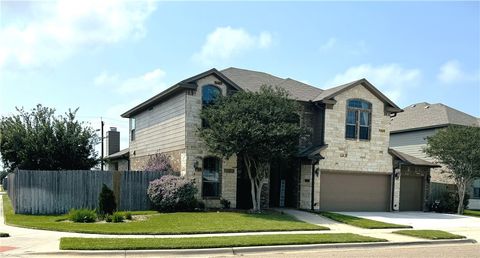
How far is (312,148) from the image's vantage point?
25766 mm

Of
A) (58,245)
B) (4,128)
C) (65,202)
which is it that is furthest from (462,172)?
(4,128)

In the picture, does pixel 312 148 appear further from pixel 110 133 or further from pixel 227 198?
pixel 110 133

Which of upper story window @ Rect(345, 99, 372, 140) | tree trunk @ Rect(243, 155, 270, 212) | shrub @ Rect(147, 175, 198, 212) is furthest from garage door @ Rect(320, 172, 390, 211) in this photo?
shrub @ Rect(147, 175, 198, 212)

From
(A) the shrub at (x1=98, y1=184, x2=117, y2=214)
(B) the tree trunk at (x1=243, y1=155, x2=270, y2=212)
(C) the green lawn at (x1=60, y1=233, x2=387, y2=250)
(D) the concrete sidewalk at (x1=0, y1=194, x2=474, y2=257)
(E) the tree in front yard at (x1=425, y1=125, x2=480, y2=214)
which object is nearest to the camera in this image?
(D) the concrete sidewalk at (x1=0, y1=194, x2=474, y2=257)

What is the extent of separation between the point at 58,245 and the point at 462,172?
76.6ft

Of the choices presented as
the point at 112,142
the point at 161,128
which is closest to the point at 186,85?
the point at 161,128

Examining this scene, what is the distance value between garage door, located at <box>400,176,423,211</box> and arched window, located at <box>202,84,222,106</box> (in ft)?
40.5

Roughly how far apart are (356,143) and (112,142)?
25356 mm

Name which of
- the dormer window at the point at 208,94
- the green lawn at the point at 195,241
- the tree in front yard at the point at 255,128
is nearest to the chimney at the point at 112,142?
the dormer window at the point at 208,94

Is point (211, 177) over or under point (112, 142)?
under

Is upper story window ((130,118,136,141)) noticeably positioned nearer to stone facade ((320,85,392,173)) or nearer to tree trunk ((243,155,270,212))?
tree trunk ((243,155,270,212))

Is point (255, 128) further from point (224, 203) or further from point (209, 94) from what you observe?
point (224, 203)

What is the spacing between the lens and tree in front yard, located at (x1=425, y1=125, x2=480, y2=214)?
27062mm

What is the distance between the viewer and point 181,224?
16.9 metres
